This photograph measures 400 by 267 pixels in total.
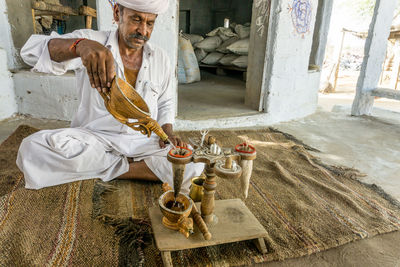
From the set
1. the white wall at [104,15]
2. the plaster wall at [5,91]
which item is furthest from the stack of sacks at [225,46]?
the plaster wall at [5,91]

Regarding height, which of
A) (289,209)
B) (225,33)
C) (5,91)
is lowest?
(289,209)

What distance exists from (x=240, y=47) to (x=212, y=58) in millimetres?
1194

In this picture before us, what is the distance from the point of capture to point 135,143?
2225 millimetres

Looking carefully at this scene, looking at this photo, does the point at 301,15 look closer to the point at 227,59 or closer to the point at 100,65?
the point at 227,59

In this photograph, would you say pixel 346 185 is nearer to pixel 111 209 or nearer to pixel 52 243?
pixel 111 209

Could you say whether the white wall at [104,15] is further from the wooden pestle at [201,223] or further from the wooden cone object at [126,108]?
the wooden pestle at [201,223]

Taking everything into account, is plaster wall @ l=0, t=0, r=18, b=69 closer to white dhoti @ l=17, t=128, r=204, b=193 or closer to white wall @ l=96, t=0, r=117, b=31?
white wall @ l=96, t=0, r=117, b=31

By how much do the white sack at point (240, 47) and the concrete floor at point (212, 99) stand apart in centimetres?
76

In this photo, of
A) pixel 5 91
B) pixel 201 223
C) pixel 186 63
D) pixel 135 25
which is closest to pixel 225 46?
pixel 186 63

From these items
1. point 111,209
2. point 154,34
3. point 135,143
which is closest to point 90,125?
point 135,143

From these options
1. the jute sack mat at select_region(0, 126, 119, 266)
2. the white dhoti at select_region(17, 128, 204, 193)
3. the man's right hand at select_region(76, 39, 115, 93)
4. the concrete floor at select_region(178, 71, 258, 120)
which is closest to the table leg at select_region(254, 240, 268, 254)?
the white dhoti at select_region(17, 128, 204, 193)

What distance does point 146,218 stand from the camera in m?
1.85

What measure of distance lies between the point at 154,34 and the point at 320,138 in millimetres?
2628

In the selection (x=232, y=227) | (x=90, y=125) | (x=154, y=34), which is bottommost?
(x=232, y=227)
